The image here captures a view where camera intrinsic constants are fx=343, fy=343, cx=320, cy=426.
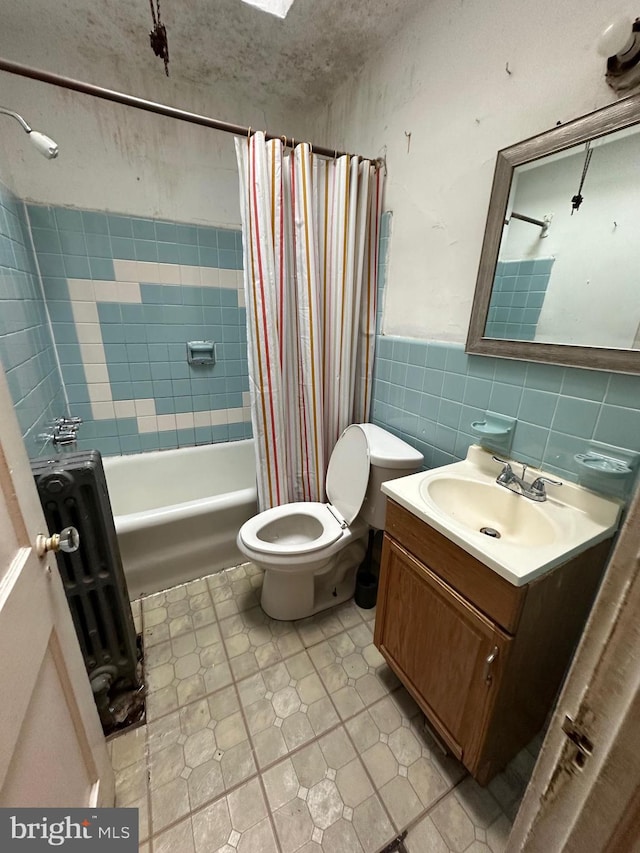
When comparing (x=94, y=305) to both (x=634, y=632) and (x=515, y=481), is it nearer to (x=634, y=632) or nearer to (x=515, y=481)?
(x=515, y=481)

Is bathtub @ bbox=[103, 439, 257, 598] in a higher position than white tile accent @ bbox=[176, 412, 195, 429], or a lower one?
lower

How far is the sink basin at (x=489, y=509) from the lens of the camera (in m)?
1.01

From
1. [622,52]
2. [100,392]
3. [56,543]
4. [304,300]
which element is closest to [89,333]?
[100,392]

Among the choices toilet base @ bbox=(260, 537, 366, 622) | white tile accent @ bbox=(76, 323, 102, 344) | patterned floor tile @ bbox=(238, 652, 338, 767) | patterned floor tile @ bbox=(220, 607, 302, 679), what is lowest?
patterned floor tile @ bbox=(238, 652, 338, 767)

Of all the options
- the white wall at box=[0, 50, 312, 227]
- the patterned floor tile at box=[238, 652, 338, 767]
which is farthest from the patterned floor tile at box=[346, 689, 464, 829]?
the white wall at box=[0, 50, 312, 227]

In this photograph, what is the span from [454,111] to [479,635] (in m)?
1.66

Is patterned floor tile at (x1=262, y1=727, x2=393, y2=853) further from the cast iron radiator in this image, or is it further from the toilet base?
the cast iron radiator

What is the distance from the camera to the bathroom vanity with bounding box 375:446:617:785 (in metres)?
0.82

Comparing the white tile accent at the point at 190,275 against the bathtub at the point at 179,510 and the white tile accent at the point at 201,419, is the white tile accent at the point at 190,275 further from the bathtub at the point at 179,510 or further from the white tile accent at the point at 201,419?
the bathtub at the point at 179,510

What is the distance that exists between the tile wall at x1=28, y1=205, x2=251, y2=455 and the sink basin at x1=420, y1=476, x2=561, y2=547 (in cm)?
157

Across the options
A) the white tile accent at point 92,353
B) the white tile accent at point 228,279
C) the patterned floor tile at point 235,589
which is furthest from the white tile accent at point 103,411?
the patterned floor tile at point 235,589

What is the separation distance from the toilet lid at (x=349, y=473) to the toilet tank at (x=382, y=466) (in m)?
0.03

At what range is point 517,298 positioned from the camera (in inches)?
43.3

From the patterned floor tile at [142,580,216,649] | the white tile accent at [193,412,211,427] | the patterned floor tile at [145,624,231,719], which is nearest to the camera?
the patterned floor tile at [145,624,231,719]
